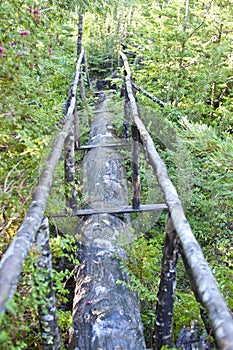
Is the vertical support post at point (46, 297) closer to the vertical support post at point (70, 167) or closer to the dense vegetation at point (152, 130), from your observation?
the dense vegetation at point (152, 130)

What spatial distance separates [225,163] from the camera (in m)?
4.14

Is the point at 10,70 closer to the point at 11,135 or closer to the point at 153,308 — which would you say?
the point at 11,135

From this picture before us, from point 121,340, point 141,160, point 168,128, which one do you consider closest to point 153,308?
point 121,340

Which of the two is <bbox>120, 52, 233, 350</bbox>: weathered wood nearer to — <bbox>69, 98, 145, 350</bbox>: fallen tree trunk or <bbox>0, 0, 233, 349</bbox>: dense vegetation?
<bbox>0, 0, 233, 349</bbox>: dense vegetation

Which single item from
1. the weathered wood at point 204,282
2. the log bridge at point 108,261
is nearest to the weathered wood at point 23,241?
the log bridge at point 108,261

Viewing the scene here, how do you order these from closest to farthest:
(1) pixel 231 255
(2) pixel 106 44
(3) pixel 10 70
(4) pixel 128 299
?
(3) pixel 10 70 → (4) pixel 128 299 → (1) pixel 231 255 → (2) pixel 106 44

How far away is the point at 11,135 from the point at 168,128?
438cm

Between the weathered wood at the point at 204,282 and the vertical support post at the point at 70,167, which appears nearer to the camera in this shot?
the weathered wood at the point at 204,282

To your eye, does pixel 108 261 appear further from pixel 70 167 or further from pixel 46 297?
pixel 46 297

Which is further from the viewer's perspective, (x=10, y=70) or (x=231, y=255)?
(x=231, y=255)

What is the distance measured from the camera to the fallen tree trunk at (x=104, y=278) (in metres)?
3.20

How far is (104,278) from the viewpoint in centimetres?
394

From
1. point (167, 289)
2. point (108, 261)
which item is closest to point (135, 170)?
point (108, 261)

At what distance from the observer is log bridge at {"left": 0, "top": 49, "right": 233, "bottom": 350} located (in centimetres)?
181
